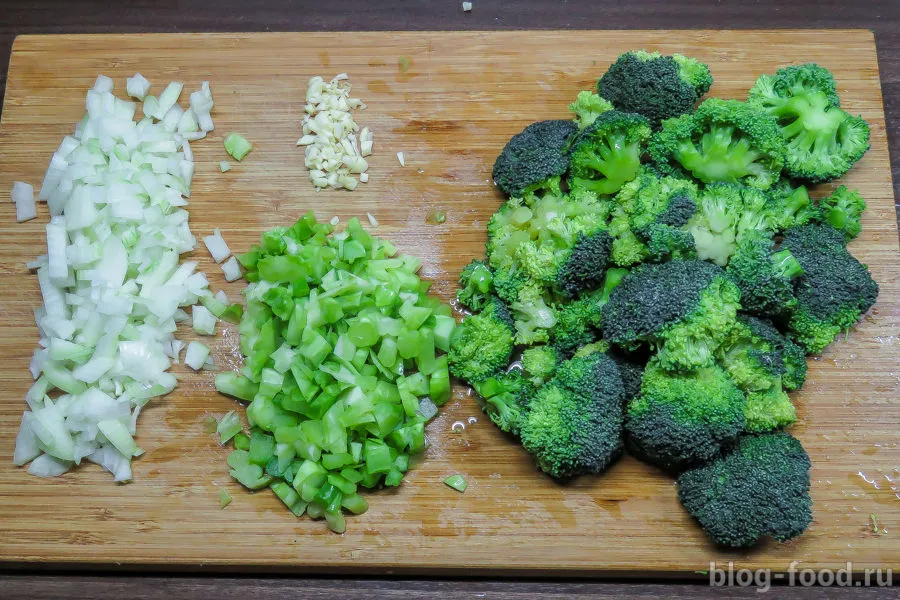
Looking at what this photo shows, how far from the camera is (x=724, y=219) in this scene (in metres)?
2.39

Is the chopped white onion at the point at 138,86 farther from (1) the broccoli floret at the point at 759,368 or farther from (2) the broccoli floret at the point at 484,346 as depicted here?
(1) the broccoli floret at the point at 759,368

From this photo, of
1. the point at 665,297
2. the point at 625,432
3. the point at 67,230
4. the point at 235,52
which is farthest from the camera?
the point at 235,52

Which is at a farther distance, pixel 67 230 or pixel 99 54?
pixel 99 54

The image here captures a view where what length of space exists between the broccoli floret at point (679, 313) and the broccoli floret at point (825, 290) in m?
0.31

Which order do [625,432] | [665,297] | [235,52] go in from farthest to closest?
[235,52] → [625,432] → [665,297]

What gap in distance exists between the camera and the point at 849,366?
2533mm

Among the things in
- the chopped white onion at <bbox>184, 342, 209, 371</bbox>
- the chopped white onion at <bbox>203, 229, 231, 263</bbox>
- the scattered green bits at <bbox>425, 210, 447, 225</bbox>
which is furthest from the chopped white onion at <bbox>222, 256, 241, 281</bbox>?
the scattered green bits at <bbox>425, 210, 447, 225</bbox>

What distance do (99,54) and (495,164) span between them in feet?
4.91

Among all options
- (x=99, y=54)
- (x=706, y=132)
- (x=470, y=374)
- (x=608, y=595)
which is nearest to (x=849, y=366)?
(x=706, y=132)

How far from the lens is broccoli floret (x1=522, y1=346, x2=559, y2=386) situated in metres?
2.43

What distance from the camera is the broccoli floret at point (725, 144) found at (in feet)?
8.04

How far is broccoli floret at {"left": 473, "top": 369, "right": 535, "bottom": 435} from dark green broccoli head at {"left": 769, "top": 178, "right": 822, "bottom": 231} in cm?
96

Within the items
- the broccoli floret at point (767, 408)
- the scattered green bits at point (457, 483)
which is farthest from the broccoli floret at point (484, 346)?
the broccoli floret at point (767, 408)

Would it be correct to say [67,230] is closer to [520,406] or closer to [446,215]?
[446,215]
